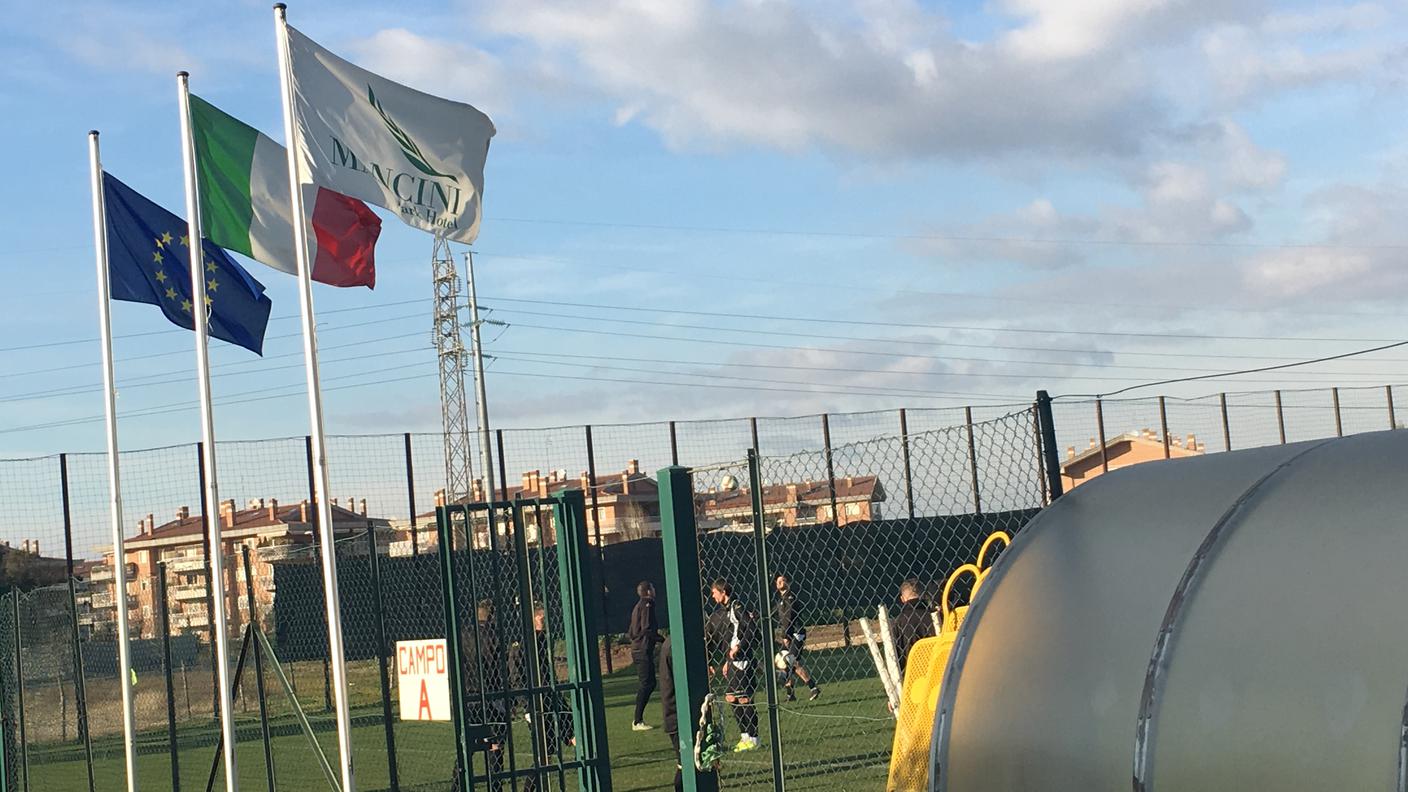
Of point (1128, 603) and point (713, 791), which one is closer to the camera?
point (1128, 603)

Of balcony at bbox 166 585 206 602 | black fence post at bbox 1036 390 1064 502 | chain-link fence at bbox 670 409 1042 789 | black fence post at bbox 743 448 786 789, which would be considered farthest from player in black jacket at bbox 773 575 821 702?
balcony at bbox 166 585 206 602

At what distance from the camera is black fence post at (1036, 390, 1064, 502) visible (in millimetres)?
6734

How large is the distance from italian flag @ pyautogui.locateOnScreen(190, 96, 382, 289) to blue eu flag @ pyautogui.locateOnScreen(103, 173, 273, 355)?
0.73m

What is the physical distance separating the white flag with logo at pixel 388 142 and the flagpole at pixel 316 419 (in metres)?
0.11

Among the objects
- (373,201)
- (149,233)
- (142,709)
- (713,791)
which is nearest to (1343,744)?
(713,791)

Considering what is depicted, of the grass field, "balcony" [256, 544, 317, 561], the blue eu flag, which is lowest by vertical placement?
the grass field

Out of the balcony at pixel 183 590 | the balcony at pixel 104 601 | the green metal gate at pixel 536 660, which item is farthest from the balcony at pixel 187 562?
the green metal gate at pixel 536 660

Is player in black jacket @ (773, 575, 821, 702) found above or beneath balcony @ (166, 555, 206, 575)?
beneath

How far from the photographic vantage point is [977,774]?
4.32m

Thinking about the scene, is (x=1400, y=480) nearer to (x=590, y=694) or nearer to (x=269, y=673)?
(x=590, y=694)

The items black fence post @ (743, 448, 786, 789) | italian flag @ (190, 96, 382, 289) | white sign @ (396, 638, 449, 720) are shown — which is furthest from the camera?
italian flag @ (190, 96, 382, 289)

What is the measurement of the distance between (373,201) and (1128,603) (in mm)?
6592

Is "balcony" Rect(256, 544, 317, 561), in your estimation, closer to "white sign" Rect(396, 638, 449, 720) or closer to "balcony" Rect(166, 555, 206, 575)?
"balcony" Rect(166, 555, 206, 575)

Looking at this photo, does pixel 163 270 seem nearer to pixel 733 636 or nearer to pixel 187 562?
pixel 733 636
